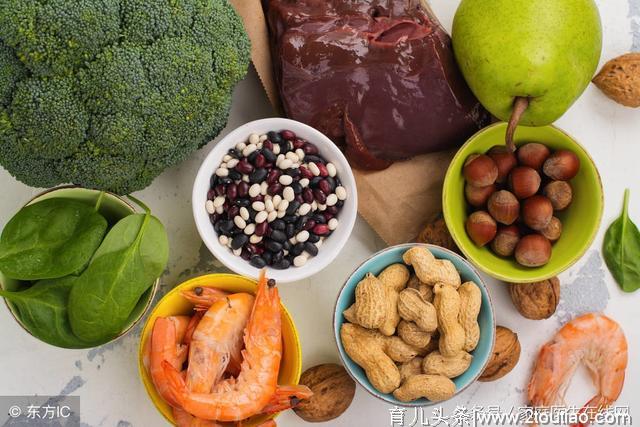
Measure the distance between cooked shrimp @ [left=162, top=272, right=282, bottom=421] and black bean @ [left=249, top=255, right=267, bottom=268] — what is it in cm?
4

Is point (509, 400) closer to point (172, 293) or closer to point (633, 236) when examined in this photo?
point (633, 236)

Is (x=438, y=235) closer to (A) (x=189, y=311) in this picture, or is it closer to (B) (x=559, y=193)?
(B) (x=559, y=193)

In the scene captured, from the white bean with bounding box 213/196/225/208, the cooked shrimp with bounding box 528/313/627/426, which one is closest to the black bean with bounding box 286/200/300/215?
the white bean with bounding box 213/196/225/208

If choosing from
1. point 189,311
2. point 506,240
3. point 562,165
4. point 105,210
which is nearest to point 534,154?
point 562,165

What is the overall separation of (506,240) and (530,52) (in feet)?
1.17

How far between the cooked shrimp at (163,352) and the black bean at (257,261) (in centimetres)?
17

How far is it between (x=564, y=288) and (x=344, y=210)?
0.51 metres

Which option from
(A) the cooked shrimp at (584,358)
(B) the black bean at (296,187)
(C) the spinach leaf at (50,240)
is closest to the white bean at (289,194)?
(B) the black bean at (296,187)

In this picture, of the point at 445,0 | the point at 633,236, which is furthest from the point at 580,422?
the point at 445,0

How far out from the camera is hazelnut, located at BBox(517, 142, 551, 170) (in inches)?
51.6

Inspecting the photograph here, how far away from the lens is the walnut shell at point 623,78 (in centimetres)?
138

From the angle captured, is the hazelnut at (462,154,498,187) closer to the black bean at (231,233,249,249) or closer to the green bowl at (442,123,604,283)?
the green bowl at (442,123,604,283)

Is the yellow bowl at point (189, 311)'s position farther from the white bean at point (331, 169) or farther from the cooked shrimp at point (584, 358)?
the cooked shrimp at point (584, 358)

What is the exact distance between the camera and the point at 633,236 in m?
1.44
